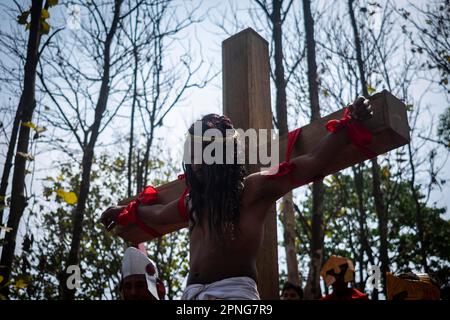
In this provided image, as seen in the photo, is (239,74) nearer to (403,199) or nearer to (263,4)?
(263,4)

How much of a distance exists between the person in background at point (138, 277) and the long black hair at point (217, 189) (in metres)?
1.44

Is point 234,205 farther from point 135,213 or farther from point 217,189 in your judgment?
point 135,213

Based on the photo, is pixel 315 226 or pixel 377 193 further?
pixel 377 193

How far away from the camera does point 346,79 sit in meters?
10.5

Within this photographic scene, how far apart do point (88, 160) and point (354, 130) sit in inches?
254

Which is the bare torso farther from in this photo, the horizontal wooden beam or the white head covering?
the white head covering

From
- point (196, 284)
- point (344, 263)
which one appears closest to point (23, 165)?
point (196, 284)

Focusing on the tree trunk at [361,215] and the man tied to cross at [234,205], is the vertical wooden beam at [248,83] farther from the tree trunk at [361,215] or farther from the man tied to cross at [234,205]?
the tree trunk at [361,215]

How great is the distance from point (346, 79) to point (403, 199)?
9.50 metres

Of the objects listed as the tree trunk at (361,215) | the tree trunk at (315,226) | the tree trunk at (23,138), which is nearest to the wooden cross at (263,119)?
the tree trunk at (23,138)

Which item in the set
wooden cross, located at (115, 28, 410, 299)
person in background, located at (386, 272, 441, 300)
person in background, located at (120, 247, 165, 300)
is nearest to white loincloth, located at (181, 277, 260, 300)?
wooden cross, located at (115, 28, 410, 299)

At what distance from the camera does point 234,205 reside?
2.07m

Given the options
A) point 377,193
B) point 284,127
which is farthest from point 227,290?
point 377,193

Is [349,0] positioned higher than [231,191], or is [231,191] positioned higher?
[349,0]
